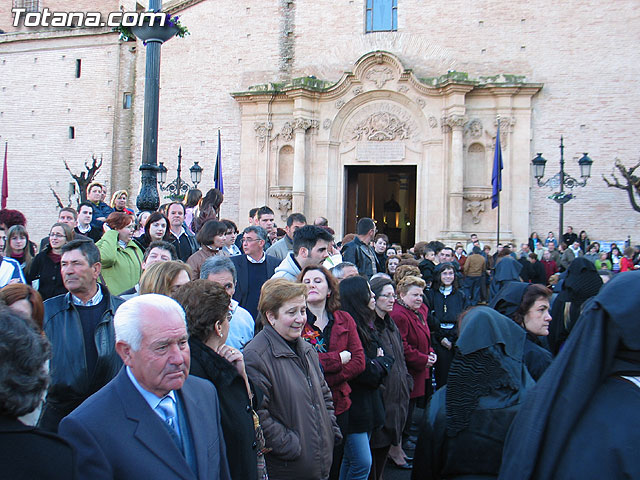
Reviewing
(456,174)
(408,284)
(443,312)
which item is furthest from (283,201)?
(408,284)

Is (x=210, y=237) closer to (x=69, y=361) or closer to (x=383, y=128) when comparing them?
(x=69, y=361)

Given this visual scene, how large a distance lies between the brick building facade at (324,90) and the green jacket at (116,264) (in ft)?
48.8

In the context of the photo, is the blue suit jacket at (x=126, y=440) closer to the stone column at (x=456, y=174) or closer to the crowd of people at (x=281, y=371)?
the crowd of people at (x=281, y=371)

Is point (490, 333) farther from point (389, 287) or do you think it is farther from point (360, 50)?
point (360, 50)

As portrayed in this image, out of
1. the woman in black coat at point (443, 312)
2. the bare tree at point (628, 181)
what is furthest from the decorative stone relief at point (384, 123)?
the woman in black coat at point (443, 312)

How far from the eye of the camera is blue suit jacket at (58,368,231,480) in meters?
2.22

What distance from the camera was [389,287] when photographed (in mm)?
5961

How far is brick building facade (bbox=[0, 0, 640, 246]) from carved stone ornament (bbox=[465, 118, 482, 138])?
0.08 metres

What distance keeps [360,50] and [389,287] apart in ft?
56.5

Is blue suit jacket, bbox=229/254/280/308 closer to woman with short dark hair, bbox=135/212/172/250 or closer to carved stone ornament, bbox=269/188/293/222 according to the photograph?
woman with short dark hair, bbox=135/212/172/250

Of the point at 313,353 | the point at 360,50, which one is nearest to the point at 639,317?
the point at 313,353

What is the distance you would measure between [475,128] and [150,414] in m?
19.3

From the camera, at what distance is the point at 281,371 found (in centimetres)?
388

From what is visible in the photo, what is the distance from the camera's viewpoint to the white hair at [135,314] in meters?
2.57
